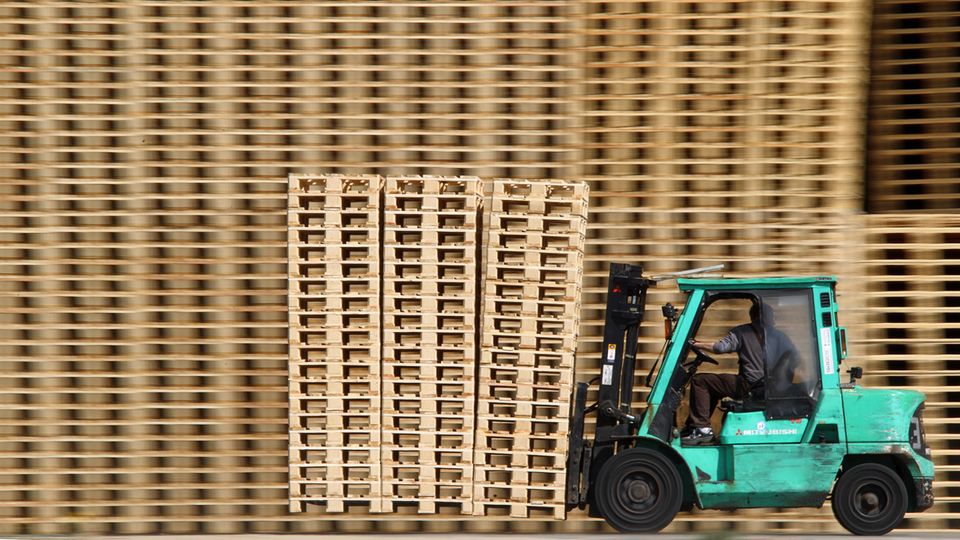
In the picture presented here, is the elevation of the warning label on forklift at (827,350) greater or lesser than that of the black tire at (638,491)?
greater

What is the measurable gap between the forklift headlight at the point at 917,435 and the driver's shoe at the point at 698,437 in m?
1.20

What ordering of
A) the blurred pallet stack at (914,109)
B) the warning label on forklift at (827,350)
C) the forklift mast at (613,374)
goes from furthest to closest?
the blurred pallet stack at (914,109)
the forklift mast at (613,374)
the warning label on forklift at (827,350)

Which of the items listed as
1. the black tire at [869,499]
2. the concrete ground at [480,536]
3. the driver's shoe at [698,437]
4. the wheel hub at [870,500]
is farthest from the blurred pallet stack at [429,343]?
the wheel hub at [870,500]

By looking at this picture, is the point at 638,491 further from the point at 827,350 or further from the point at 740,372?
the point at 827,350

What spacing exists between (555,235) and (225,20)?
110 inches

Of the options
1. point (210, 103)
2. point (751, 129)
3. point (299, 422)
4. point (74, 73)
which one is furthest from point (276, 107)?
point (751, 129)

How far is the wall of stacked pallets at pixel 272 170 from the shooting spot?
7.49 m

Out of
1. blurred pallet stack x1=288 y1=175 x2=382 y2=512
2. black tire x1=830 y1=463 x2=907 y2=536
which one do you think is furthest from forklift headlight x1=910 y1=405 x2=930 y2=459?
blurred pallet stack x1=288 y1=175 x2=382 y2=512

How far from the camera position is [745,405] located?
6.51 metres

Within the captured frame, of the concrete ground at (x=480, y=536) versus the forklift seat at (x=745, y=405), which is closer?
the forklift seat at (x=745, y=405)

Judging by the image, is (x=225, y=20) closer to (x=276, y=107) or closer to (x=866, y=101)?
(x=276, y=107)

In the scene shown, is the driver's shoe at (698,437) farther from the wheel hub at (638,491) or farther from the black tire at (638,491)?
the wheel hub at (638,491)

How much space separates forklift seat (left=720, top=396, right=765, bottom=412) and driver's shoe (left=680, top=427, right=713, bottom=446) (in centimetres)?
18

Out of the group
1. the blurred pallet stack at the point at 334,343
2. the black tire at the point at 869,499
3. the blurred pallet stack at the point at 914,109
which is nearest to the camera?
the black tire at the point at 869,499
